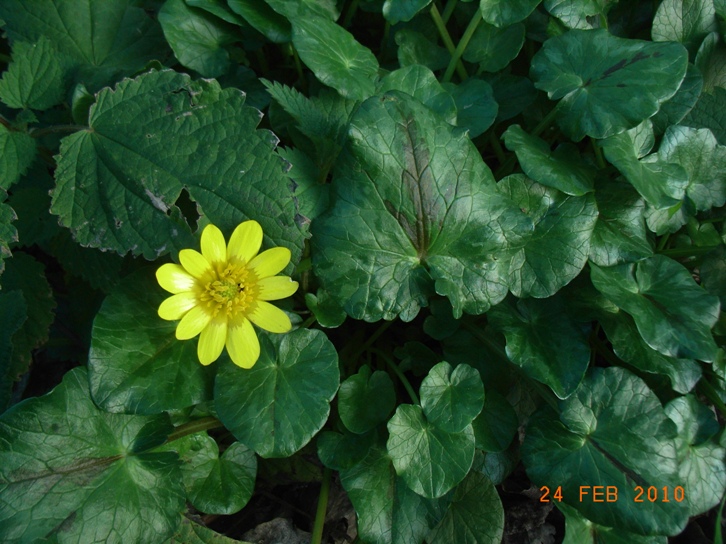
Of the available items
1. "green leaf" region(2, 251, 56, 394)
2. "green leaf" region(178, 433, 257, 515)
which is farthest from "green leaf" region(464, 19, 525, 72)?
"green leaf" region(2, 251, 56, 394)

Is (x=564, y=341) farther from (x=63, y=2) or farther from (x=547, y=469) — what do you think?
(x=63, y=2)

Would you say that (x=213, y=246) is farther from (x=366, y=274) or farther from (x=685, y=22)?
(x=685, y=22)

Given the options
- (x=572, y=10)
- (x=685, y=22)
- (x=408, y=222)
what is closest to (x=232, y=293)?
(x=408, y=222)

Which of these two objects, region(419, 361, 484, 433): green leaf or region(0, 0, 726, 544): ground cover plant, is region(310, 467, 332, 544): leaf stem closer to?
region(0, 0, 726, 544): ground cover plant

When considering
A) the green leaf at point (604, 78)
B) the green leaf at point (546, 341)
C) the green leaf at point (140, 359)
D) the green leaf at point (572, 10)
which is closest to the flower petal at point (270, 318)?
the green leaf at point (140, 359)

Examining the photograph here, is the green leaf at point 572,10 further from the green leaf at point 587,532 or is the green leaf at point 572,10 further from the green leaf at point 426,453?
the green leaf at point 587,532
